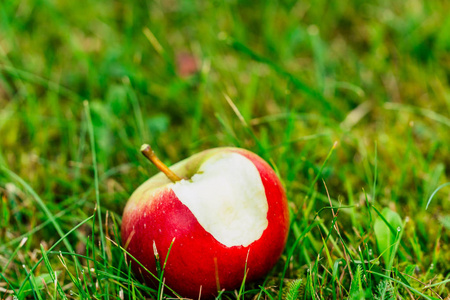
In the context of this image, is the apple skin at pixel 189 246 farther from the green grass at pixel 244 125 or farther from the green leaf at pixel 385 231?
the green leaf at pixel 385 231

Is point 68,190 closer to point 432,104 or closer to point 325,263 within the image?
point 325,263

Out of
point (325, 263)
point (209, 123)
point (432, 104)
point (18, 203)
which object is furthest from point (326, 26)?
point (18, 203)

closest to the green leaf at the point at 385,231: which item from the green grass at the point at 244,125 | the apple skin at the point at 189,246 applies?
the green grass at the point at 244,125

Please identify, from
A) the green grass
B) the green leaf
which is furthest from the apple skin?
the green leaf

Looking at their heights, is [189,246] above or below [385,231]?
above

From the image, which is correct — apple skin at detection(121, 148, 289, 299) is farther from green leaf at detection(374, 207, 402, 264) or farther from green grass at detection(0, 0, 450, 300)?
green leaf at detection(374, 207, 402, 264)

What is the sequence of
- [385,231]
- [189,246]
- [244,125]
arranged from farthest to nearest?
[244,125] < [385,231] < [189,246]
